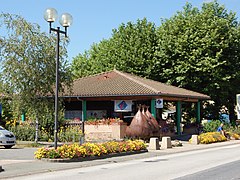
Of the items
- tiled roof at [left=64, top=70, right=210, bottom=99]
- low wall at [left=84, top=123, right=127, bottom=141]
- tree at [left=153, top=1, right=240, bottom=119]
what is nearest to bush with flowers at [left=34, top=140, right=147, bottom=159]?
low wall at [left=84, top=123, right=127, bottom=141]

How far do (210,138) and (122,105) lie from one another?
22.5ft

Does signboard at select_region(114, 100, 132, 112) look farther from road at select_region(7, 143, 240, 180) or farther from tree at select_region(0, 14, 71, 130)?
road at select_region(7, 143, 240, 180)

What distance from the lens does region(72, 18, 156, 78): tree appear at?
43.7 meters

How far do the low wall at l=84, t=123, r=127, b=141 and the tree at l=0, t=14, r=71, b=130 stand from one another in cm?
611

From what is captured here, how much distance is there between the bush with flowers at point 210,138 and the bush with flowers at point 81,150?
9478 mm

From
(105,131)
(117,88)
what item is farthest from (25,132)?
(117,88)

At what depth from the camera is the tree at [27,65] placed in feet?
81.1

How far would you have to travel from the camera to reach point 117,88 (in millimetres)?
33250

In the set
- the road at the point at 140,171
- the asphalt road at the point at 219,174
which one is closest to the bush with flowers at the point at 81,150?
the road at the point at 140,171

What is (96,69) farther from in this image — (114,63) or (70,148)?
(70,148)

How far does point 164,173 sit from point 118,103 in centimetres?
1899

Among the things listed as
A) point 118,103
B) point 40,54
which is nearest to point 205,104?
point 118,103

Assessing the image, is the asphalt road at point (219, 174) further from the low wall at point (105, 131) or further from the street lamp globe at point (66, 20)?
the low wall at point (105, 131)

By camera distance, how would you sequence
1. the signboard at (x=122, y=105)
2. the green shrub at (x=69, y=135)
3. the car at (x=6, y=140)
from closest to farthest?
the car at (x=6, y=140) < the green shrub at (x=69, y=135) < the signboard at (x=122, y=105)
